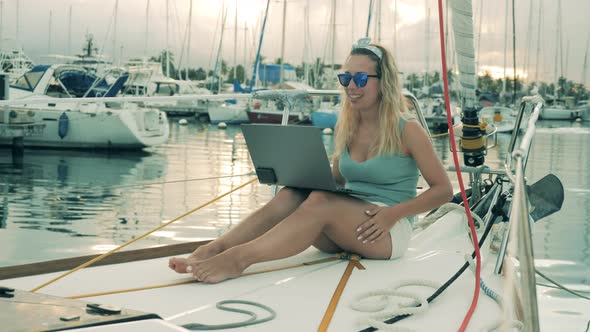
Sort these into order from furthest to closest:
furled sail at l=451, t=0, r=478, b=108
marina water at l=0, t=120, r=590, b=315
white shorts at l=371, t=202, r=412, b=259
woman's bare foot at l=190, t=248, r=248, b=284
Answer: marina water at l=0, t=120, r=590, b=315 < furled sail at l=451, t=0, r=478, b=108 < white shorts at l=371, t=202, r=412, b=259 < woman's bare foot at l=190, t=248, r=248, b=284

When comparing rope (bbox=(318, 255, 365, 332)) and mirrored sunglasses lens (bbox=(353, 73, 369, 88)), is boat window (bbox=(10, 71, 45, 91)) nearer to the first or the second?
mirrored sunglasses lens (bbox=(353, 73, 369, 88))

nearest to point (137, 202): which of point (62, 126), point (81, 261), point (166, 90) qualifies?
point (81, 261)

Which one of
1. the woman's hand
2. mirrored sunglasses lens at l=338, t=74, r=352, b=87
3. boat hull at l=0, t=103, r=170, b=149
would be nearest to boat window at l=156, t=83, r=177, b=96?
boat hull at l=0, t=103, r=170, b=149

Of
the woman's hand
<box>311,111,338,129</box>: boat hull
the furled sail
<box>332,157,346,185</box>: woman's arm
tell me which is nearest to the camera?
the woman's hand

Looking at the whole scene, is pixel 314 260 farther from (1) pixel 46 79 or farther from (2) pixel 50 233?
(1) pixel 46 79

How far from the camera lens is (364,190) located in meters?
3.64

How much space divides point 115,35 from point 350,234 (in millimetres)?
35150

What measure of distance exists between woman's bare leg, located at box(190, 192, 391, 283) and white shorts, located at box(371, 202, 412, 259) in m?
0.03

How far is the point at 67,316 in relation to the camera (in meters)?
1.68

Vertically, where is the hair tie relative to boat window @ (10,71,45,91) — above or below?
below

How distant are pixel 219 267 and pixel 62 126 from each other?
23.8 meters

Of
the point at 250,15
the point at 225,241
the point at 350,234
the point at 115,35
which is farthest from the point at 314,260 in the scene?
the point at 250,15

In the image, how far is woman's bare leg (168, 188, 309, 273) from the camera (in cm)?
325

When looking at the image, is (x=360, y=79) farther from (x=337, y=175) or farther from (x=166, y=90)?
(x=166, y=90)
